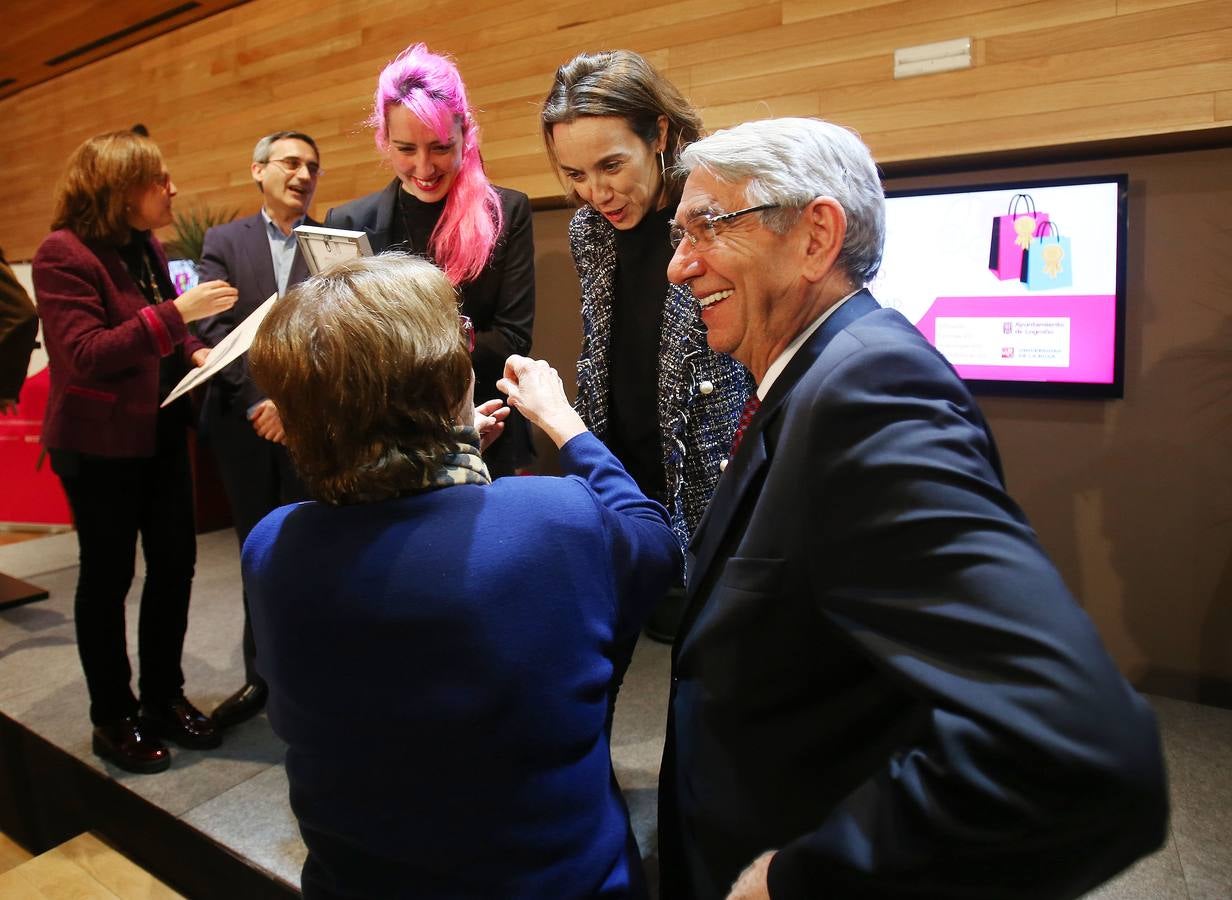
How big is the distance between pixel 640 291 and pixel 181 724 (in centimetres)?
185

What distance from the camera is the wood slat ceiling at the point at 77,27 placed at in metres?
5.06

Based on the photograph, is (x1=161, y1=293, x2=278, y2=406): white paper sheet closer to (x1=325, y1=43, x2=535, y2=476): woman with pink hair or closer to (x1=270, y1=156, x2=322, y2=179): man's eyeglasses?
(x1=325, y1=43, x2=535, y2=476): woman with pink hair

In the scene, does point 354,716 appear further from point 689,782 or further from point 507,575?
point 689,782

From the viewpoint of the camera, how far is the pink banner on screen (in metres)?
2.52

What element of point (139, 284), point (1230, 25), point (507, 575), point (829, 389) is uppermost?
point (1230, 25)

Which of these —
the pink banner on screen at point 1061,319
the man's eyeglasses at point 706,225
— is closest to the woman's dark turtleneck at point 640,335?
the man's eyeglasses at point 706,225

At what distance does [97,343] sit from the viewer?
6.85 feet

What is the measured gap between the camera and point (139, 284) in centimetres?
229

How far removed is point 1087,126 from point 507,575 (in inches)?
95.2

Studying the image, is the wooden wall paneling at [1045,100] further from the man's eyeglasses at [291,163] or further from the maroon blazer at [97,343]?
the maroon blazer at [97,343]

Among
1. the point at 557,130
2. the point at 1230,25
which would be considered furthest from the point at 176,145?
the point at 1230,25

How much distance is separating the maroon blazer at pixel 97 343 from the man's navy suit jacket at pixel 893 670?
5.92 ft

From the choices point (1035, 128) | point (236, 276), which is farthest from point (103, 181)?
point (1035, 128)

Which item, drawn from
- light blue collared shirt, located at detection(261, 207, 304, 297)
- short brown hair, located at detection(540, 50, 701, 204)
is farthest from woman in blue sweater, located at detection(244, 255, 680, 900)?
light blue collared shirt, located at detection(261, 207, 304, 297)
